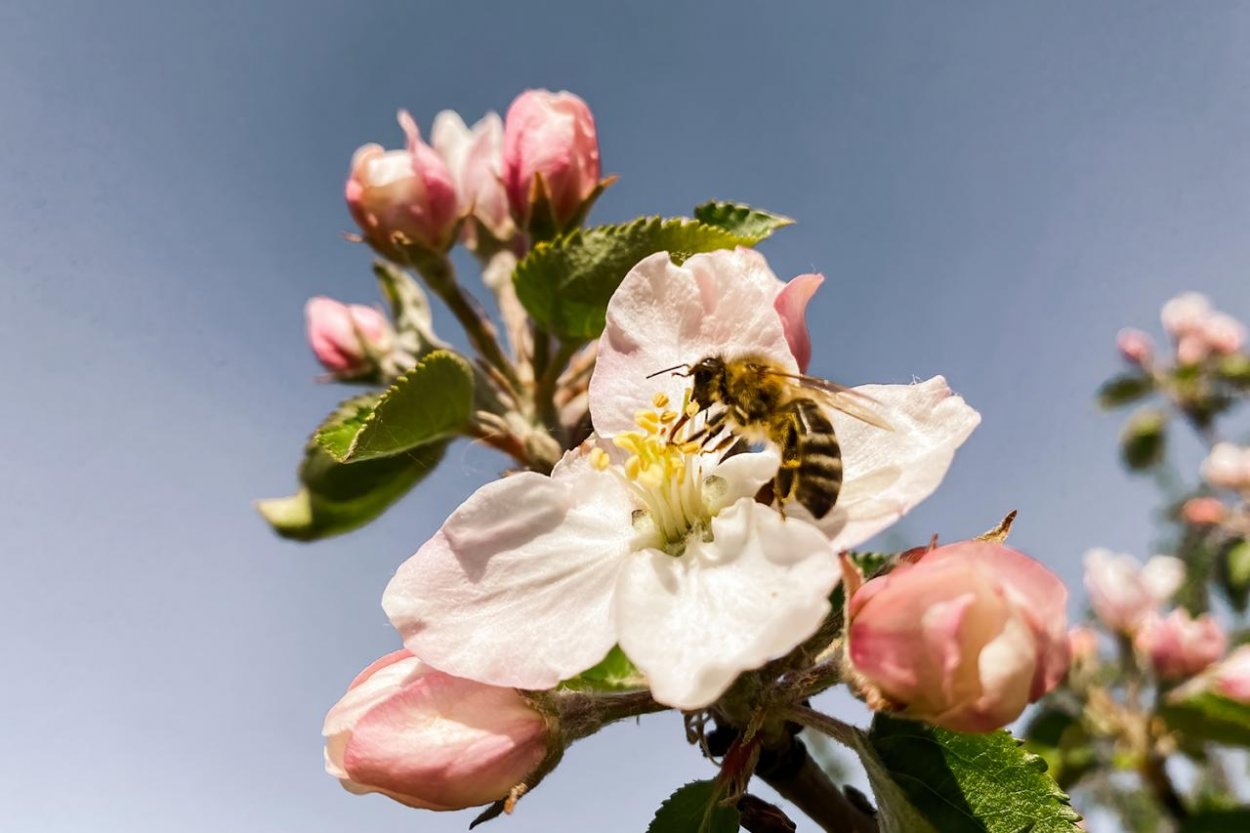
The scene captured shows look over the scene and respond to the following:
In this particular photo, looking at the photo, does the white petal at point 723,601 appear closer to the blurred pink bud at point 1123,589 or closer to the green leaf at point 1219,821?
the green leaf at point 1219,821

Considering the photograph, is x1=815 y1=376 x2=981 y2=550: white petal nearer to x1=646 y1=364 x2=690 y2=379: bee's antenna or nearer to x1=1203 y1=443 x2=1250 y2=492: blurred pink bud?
x1=646 y1=364 x2=690 y2=379: bee's antenna

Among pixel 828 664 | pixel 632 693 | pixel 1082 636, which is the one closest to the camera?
pixel 828 664

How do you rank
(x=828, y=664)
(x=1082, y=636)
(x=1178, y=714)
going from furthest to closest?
(x=1082, y=636)
(x=1178, y=714)
(x=828, y=664)

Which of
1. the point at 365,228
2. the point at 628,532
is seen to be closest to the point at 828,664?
the point at 628,532

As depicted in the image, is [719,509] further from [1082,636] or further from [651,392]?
[1082,636]

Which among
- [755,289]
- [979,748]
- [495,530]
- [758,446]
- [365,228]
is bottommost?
[979,748]

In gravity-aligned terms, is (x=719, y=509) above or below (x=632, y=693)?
above

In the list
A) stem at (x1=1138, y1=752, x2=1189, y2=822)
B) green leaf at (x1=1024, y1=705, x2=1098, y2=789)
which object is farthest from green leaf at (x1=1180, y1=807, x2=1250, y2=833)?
green leaf at (x1=1024, y1=705, x2=1098, y2=789)
